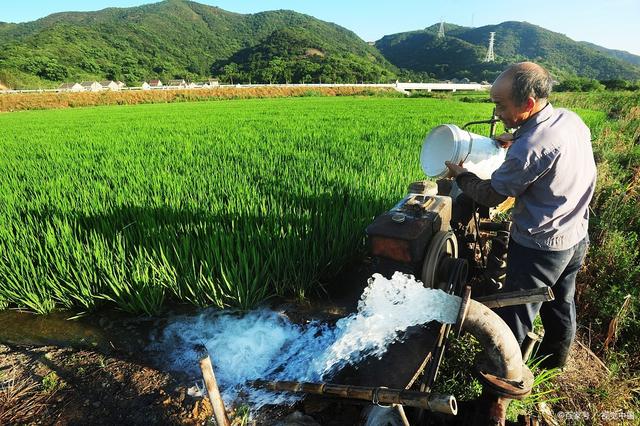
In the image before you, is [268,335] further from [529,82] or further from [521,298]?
[529,82]

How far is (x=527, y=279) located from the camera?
5.12ft

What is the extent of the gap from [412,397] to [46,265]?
7.67ft

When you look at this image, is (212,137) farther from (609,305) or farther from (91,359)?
(609,305)

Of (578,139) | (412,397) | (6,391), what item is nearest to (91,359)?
(6,391)

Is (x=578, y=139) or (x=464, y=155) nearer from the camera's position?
(x=578, y=139)

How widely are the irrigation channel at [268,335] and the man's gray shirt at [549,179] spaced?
1.87 ft

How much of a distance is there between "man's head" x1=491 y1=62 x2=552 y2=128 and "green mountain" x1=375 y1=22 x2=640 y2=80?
68.6 m

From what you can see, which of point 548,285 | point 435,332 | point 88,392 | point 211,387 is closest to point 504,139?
point 548,285

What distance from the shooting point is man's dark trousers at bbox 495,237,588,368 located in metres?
1.55

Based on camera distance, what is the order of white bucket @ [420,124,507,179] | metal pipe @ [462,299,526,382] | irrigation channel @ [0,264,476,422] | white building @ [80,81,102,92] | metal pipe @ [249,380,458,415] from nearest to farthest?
1. metal pipe @ [249,380,458,415]
2. metal pipe @ [462,299,526,382]
3. irrigation channel @ [0,264,476,422]
4. white bucket @ [420,124,507,179]
5. white building @ [80,81,102,92]

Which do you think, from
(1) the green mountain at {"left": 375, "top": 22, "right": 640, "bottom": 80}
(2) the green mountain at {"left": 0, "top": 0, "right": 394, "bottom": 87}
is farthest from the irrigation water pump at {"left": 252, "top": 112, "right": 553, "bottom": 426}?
(1) the green mountain at {"left": 375, "top": 22, "right": 640, "bottom": 80}

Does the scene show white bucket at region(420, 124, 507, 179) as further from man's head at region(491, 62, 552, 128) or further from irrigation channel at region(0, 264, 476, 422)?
irrigation channel at region(0, 264, 476, 422)

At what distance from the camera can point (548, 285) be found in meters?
1.62

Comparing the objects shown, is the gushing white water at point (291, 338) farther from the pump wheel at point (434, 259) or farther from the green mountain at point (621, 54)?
the green mountain at point (621, 54)
